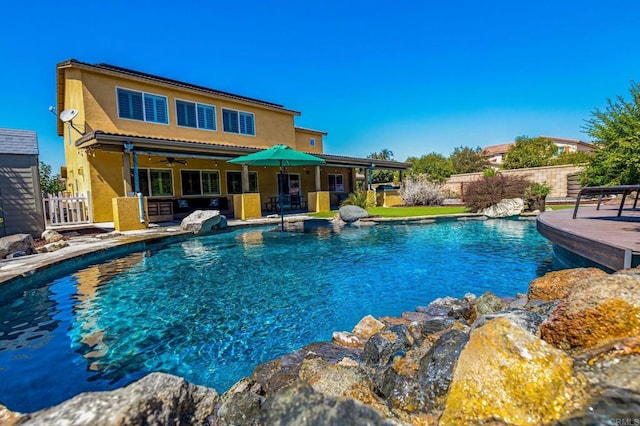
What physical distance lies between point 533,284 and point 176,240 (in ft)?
32.5

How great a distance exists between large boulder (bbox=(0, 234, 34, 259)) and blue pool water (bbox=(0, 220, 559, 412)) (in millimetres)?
1866

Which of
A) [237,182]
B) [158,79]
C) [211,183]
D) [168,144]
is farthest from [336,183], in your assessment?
[168,144]

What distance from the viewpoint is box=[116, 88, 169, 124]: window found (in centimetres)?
1384

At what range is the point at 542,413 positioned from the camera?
144 centimetres

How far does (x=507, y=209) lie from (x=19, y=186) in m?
19.0

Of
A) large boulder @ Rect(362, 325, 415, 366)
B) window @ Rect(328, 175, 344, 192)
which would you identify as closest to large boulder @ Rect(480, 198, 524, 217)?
window @ Rect(328, 175, 344, 192)

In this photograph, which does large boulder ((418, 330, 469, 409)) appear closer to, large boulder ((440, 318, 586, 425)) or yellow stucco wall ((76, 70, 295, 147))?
large boulder ((440, 318, 586, 425))

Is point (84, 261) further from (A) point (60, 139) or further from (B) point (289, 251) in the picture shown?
(A) point (60, 139)

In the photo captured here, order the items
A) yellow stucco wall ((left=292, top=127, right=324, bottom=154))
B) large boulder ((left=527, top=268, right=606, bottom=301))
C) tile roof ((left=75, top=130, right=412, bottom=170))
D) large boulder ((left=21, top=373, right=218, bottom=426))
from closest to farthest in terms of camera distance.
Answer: large boulder ((left=21, top=373, right=218, bottom=426)), large boulder ((left=527, top=268, right=606, bottom=301)), tile roof ((left=75, top=130, right=412, bottom=170)), yellow stucco wall ((left=292, top=127, right=324, bottom=154))

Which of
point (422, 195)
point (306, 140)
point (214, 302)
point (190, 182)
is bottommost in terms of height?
point (214, 302)

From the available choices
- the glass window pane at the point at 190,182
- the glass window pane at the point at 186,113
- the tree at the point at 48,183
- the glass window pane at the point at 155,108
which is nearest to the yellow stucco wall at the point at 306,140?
the glass window pane at the point at 186,113

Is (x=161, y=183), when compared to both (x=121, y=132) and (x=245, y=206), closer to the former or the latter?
(x=121, y=132)

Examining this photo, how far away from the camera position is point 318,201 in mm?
17469

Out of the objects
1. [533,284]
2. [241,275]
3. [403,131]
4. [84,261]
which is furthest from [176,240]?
[403,131]
